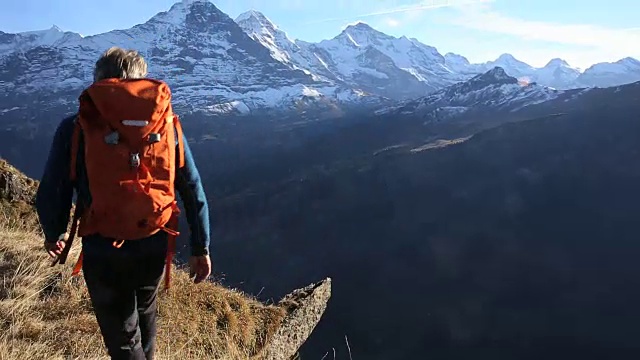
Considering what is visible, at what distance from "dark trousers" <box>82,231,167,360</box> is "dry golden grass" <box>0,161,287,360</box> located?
36.7 inches

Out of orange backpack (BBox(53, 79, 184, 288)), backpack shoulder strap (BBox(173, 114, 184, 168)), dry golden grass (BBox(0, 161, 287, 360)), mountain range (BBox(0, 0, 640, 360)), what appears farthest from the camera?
mountain range (BBox(0, 0, 640, 360))

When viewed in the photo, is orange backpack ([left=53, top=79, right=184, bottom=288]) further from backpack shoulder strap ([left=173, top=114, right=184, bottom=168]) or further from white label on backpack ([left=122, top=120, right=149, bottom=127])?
backpack shoulder strap ([left=173, top=114, right=184, bottom=168])

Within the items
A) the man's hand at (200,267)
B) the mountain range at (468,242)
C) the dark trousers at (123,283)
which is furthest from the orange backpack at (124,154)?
the mountain range at (468,242)

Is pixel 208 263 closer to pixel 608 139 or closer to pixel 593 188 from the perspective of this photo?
pixel 593 188

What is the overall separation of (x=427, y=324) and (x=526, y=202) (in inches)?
1891

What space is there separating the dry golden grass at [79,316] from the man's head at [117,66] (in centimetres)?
214

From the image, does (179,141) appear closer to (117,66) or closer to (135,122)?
(135,122)

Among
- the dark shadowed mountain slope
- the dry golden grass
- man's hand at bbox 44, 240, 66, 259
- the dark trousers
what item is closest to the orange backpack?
the dark trousers

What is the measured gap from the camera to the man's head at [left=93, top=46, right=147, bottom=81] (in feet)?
10.3

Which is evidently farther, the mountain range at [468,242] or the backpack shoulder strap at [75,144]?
the mountain range at [468,242]

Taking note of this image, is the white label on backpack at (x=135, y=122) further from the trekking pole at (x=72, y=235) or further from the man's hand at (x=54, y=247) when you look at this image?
the man's hand at (x=54, y=247)

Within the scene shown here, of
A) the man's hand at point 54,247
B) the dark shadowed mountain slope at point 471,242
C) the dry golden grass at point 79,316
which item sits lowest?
the dark shadowed mountain slope at point 471,242

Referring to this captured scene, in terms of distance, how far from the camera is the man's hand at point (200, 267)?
3.70 m

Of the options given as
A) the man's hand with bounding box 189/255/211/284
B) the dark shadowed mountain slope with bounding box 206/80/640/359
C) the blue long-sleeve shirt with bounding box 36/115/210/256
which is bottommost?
the dark shadowed mountain slope with bounding box 206/80/640/359
